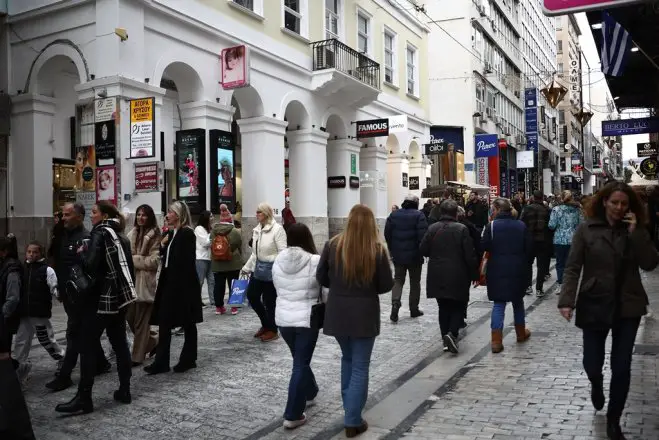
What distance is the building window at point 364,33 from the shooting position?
22719mm

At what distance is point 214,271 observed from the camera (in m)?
10.5

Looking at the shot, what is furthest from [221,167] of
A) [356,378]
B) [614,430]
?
[614,430]

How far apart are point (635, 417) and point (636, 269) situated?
48.0 inches

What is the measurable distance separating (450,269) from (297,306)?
2.87 meters

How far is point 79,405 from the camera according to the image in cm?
548

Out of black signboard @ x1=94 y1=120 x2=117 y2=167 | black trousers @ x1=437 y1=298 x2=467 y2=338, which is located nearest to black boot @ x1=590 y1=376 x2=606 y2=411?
black trousers @ x1=437 y1=298 x2=467 y2=338

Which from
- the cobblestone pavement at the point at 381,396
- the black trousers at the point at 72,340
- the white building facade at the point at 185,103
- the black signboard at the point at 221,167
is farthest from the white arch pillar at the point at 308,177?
the black trousers at the point at 72,340

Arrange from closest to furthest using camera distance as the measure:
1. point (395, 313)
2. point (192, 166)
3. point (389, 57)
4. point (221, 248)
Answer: point (395, 313) → point (221, 248) → point (192, 166) → point (389, 57)

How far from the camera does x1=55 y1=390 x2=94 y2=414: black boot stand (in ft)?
17.9

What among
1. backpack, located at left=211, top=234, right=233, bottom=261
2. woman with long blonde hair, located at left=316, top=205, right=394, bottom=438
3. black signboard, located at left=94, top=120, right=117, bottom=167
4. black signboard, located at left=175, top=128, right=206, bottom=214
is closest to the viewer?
woman with long blonde hair, located at left=316, top=205, right=394, bottom=438

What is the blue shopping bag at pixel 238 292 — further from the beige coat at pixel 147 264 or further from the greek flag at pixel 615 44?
the greek flag at pixel 615 44

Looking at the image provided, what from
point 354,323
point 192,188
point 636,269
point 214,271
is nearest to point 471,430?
point 354,323

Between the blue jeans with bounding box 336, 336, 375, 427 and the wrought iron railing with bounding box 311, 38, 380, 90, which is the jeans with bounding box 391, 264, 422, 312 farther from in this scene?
the wrought iron railing with bounding box 311, 38, 380, 90

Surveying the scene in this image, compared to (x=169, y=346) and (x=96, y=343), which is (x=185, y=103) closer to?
(x=169, y=346)
